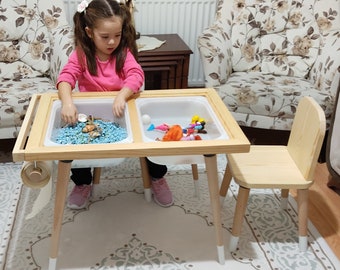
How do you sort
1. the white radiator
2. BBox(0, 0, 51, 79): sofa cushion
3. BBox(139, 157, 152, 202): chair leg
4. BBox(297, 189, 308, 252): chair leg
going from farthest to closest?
the white radiator
BBox(0, 0, 51, 79): sofa cushion
BBox(139, 157, 152, 202): chair leg
BBox(297, 189, 308, 252): chair leg

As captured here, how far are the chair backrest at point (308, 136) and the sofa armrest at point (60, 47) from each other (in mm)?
1185

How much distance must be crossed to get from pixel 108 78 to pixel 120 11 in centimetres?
28

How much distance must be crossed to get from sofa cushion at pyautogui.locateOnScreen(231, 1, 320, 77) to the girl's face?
1.05 m

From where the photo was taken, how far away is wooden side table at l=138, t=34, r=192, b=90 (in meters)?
2.47

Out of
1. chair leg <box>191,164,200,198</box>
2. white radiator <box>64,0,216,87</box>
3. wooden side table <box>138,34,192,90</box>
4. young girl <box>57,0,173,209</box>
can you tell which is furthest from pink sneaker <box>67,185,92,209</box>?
white radiator <box>64,0,216,87</box>

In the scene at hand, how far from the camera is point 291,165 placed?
162cm

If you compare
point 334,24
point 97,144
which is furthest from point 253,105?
point 97,144

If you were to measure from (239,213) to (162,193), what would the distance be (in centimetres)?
43

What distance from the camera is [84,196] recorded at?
1831 mm

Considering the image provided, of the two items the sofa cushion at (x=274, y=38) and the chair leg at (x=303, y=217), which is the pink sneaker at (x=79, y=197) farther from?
the sofa cushion at (x=274, y=38)

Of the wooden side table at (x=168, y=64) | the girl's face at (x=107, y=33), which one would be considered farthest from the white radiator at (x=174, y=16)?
the girl's face at (x=107, y=33)

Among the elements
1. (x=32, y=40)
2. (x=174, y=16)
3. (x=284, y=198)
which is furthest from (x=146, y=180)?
(x=174, y=16)

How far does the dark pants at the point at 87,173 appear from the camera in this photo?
1.81 metres

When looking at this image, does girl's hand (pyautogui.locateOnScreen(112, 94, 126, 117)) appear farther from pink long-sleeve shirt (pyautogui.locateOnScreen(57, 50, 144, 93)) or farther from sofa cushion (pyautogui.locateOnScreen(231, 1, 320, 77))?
sofa cushion (pyautogui.locateOnScreen(231, 1, 320, 77))
